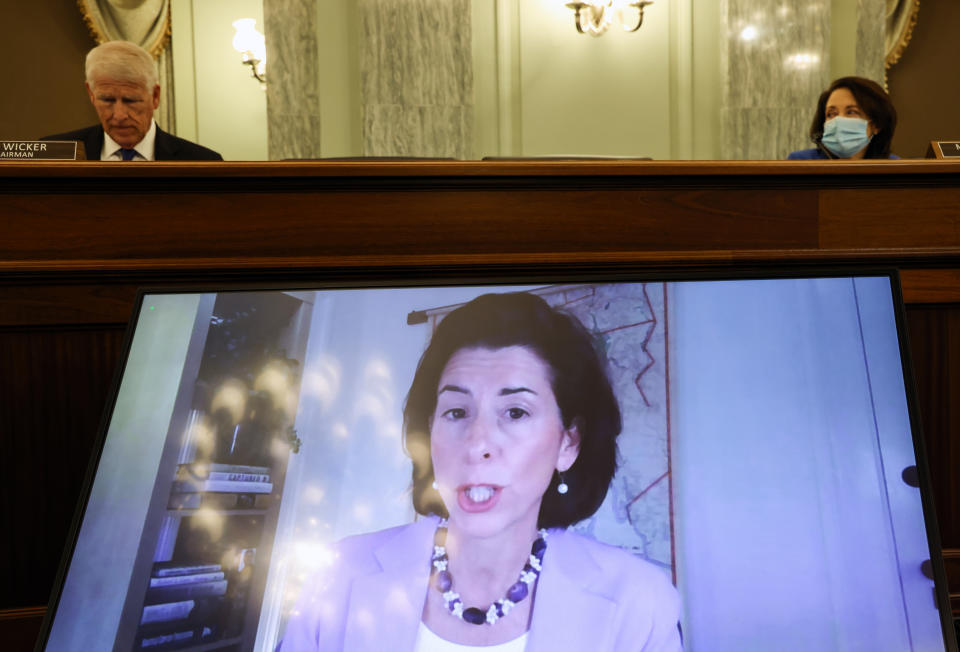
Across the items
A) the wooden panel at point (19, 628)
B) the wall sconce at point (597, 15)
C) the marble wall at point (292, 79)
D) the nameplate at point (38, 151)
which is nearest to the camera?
the wooden panel at point (19, 628)

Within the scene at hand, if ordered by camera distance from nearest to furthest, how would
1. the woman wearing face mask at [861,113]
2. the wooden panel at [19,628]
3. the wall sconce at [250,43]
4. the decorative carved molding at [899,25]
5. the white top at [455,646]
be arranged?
the white top at [455,646]
the wooden panel at [19,628]
the woman wearing face mask at [861,113]
the wall sconce at [250,43]
the decorative carved molding at [899,25]

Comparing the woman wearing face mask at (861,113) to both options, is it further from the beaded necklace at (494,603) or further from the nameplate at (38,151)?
the nameplate at (38,151)

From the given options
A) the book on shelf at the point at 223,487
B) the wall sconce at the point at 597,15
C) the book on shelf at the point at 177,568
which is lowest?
the book on shelf at the point at 177,568

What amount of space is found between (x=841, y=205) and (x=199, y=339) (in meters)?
1.05

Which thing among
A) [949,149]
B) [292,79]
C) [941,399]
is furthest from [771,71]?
[941,399]

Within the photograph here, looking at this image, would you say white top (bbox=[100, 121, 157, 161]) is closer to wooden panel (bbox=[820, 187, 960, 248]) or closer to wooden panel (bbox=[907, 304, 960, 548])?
wooden panel (bbox=[820, 187, 960, 248])

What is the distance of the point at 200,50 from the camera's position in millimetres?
4523

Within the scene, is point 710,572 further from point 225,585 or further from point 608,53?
point 608,53

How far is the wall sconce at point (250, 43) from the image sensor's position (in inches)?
171

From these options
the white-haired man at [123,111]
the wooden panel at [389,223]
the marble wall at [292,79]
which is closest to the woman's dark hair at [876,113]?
the wooden panel at [389,223]

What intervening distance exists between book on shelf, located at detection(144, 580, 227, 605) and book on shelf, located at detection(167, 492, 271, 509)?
0.31 ft

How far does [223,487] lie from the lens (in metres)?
1.01

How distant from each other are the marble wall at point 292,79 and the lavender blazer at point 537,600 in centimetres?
285

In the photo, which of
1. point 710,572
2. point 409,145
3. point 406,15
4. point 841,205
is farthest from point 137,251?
point 406,15
